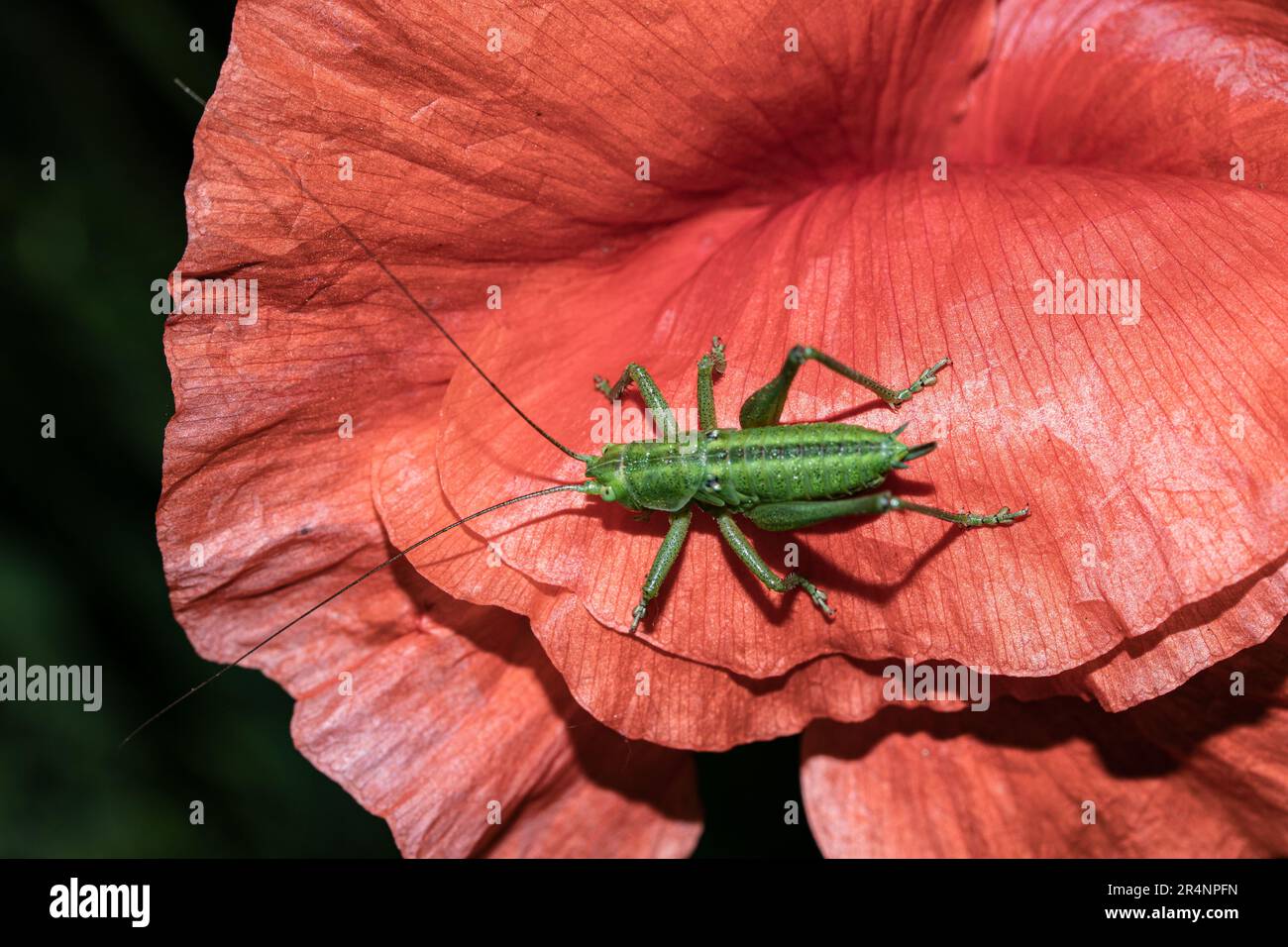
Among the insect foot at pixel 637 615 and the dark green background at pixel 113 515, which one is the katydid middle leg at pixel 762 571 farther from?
the dark green background at pixel 113 515

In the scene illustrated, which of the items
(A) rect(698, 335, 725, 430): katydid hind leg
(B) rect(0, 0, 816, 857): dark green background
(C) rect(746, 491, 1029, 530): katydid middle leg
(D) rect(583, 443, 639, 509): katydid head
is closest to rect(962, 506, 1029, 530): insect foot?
(C) rect(746, 491, 1029, 530): katydid middle leg

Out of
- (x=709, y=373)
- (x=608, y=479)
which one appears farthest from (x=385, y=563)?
(x=709, y=373)

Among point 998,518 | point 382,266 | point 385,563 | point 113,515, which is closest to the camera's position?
point 998,518

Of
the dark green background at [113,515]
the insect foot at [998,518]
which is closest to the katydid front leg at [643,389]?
the insect foot at [998,518]

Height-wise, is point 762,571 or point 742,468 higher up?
point 742,468

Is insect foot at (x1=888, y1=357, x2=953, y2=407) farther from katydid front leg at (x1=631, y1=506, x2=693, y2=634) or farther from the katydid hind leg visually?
katydid front leg at (x1=631, y1=506, x2=693, y2=634)

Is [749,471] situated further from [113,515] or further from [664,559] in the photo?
[113,515]
